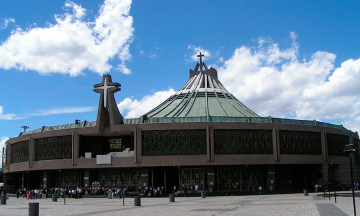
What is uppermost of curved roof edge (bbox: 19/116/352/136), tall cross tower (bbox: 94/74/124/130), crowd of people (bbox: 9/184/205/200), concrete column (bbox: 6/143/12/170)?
tall cross tower (bbox: 94/74/124/130)

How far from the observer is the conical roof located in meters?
63.3

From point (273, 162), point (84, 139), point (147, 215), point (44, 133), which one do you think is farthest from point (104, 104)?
point (147, 215)

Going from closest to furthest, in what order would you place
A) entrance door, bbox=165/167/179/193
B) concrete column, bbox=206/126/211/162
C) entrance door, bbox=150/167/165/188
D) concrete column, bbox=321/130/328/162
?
concrete column, bbox=206/126/211/162, entrance door, bbox=150/167/165/188, entrance door, bbox=165/167/179/193, concrete column, bbox=321/130/328/162

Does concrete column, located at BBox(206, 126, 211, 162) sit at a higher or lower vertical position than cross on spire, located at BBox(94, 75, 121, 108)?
lower

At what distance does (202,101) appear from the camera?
67938 mm

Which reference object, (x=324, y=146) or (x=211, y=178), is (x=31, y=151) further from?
(x=324, y=146)

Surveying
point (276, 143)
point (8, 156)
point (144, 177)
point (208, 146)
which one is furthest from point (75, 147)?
point (276, 143)

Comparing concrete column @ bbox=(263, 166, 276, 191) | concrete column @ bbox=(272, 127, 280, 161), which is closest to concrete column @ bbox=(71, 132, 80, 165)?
concrete column @ bbox=(263, 166, 276, 191)

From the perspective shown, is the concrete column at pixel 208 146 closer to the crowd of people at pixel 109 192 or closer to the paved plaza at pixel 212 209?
the crowd of people at pixel 109 192

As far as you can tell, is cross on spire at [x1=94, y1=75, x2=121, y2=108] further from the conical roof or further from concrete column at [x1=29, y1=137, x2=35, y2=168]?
concrete column at [x1=29, y1=137, x2=35, y2=168]

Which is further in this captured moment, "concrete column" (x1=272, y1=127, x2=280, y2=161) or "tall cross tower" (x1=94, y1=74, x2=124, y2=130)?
"tall cross tower" (x1=94, y1=74, x2=124, y2=130)

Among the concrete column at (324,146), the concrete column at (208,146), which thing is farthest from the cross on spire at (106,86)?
the concrete column at (324,146)

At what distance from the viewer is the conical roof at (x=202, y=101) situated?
63.3m

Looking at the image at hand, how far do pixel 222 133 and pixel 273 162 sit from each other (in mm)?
7398
